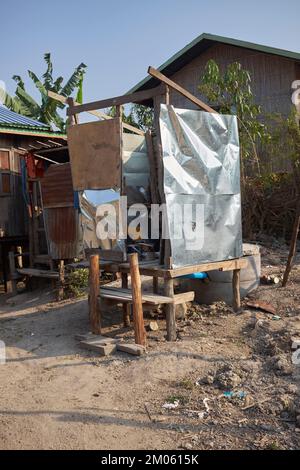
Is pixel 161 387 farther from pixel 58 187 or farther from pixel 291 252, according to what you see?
pixel 58 187

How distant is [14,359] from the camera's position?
5863mm

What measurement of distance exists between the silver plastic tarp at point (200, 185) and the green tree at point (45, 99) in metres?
11.0

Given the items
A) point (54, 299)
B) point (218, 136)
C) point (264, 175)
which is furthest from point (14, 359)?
point (264, 175)

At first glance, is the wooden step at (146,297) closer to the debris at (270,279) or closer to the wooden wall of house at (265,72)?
the debris at (270,279)

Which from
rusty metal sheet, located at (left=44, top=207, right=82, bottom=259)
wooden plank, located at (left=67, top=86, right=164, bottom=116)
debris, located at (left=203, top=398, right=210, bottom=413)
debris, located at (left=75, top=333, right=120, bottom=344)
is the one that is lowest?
debris, located at (left=203, top=398, right=210, bottom=413)

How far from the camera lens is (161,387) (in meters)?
4.81

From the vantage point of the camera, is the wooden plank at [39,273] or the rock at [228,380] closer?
the rock at [228,380]

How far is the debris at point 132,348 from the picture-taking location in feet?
18.2

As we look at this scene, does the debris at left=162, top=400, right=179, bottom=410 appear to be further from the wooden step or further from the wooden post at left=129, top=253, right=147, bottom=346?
the wooden step

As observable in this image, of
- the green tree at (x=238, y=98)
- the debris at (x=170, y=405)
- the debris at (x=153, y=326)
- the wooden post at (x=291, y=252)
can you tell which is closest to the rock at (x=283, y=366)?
the debris at (x=170, y=405)

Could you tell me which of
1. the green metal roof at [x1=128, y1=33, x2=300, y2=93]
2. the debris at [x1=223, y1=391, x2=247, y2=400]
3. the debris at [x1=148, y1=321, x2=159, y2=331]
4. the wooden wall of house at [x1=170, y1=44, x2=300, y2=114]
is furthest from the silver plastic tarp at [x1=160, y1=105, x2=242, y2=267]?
the wooden wall of house at [x1=170, y1=44, x2=300, y2=114]

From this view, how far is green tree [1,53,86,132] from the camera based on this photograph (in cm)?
1689

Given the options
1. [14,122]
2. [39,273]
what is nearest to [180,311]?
[39,273]

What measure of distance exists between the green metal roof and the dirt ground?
321 inches
